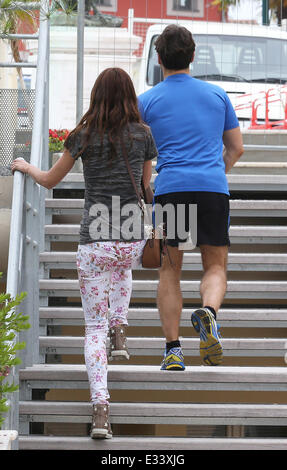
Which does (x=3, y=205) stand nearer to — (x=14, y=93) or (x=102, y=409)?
(x=14, y=93)

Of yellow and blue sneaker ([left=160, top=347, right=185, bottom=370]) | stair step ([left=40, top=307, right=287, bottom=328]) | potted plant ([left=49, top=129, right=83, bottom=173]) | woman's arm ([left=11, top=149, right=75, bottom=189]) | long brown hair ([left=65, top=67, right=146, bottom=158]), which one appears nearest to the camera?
long brown hair ([left=65, top=67, right=146, bottom=158])

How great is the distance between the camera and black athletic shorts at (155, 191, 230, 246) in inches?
186

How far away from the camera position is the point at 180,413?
4883mm

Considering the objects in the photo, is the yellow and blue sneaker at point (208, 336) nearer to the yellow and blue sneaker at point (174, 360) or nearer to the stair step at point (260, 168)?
the yellow and blue sneaker at point (174, 360)

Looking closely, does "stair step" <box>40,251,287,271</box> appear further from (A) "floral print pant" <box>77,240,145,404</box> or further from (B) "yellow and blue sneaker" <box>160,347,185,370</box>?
(A) "floral print pant" <box>77,240,145,404</box>

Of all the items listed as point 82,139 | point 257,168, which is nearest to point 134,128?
point 82,139

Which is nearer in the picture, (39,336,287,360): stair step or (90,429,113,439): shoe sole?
(90,429,113,439): shoe sole

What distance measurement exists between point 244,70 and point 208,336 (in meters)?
5.22

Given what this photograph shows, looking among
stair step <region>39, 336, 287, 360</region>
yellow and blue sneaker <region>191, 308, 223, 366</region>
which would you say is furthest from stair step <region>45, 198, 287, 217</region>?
yellow and blue sneaker <region>191, 308, 223, 366</region>

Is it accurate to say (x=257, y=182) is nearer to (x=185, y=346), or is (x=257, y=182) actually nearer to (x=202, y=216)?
(x=185, y=346)

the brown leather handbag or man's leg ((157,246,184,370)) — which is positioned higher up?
the brown leather handbag

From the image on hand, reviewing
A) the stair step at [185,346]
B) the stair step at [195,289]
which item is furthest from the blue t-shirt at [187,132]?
the stair step at [195,289]

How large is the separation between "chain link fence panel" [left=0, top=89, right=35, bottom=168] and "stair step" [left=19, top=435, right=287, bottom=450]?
7.43ft

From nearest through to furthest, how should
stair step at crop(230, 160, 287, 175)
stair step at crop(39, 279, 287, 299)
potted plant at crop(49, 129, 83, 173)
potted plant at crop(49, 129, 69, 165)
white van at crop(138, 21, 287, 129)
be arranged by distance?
1. stair step at crop(39, 279, 287, 299)
2. potted plant at crop(49, 129, 83, 173)
3. stair step at crop(230, 160, 287, 175)
4. potted plant at crop(49, 129, 69, 165)
5. white van at crop(138, 21, 287, 129)
